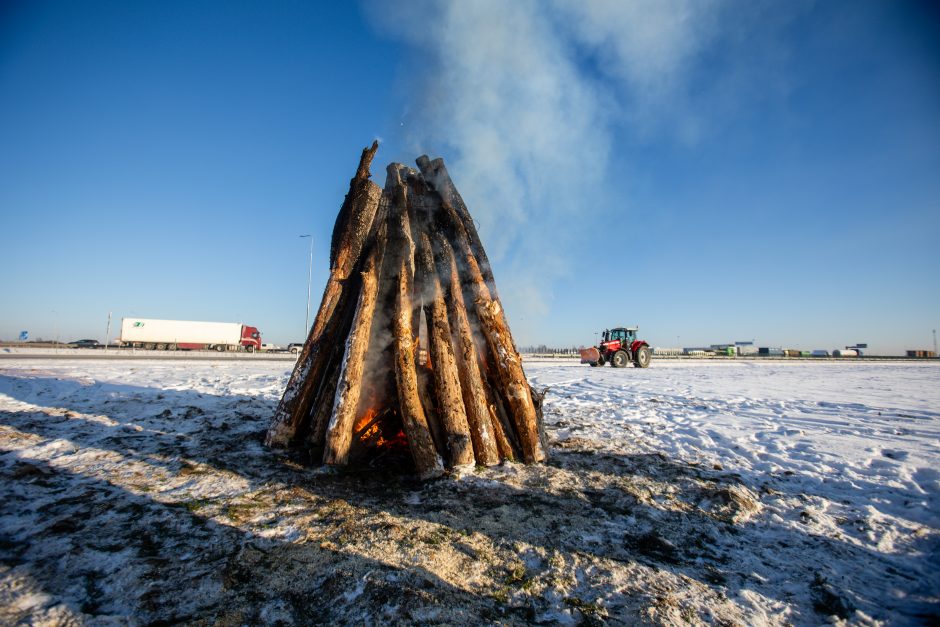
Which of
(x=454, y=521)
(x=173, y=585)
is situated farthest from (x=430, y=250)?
(x=173, y=585)

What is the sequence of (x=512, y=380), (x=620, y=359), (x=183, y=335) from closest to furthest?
(x=512, y=380)
(x=620, y=359)
(x=183, y=335)

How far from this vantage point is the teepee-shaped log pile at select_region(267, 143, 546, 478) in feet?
15.0

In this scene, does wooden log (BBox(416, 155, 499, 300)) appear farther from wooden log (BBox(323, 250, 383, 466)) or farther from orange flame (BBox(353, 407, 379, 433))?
orange flame (BBox(353, 407, 379, 433))

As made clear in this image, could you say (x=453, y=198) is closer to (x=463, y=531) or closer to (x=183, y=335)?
(x=463, y=531)

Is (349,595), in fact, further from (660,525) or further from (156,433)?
(156,433)

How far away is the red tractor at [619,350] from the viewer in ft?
70.9

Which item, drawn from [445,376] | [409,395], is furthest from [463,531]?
[445,376]

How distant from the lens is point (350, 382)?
4625mm

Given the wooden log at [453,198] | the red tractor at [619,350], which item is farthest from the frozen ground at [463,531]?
the red tractor at [619,350]

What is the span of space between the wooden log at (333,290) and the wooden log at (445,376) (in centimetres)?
117

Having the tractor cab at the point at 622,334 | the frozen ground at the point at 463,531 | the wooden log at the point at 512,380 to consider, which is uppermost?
the tractor cab at the point at 622,334

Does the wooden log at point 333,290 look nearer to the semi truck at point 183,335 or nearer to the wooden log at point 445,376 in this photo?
the wooden log at point 445,376

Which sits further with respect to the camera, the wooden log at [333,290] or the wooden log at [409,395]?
the wooden log at [333,290]

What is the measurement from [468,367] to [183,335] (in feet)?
139
